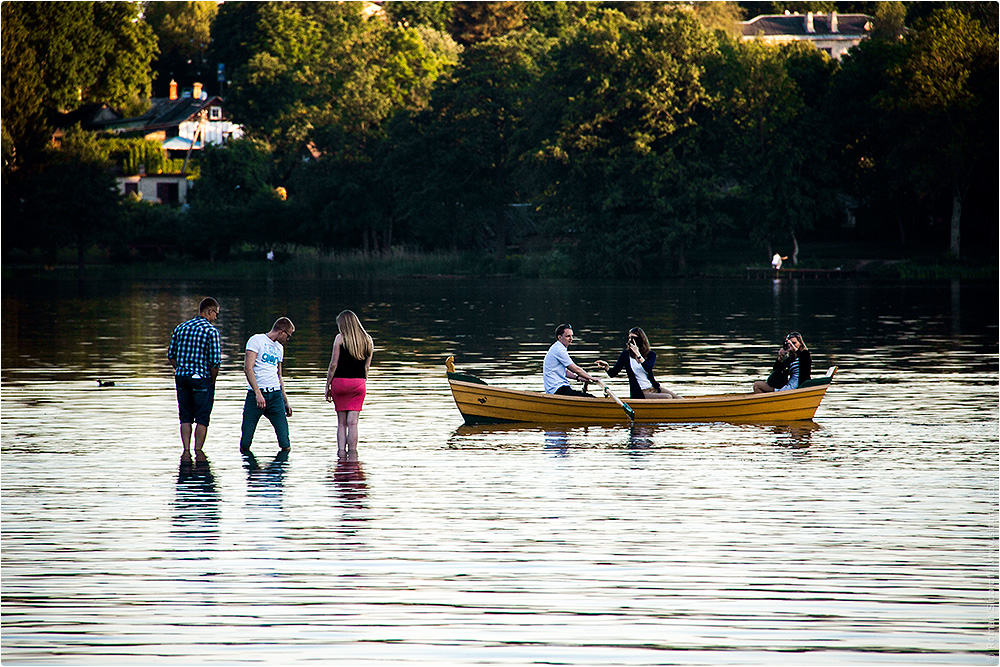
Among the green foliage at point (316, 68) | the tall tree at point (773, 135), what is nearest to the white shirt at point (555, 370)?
the tall tree at point (773, 135)

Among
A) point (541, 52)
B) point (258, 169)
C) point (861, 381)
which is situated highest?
point (541, 52)

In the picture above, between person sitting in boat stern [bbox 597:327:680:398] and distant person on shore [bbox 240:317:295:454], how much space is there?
18.0 feet

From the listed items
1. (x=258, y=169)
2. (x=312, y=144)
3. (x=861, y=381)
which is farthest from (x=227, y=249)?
(x=861, y=381)

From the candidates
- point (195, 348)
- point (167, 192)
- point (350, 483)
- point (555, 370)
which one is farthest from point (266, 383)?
point (167, 192)

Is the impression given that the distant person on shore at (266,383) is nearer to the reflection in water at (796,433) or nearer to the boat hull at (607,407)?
the boat hull at (607,407)

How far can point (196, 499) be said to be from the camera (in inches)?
561

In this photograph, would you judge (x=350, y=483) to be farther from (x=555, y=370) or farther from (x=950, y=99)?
(x=950, y=99)

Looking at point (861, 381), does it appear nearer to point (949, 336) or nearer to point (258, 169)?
point (949, 336)

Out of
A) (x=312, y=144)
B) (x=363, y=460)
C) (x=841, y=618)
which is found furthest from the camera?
(x=312, y=144)

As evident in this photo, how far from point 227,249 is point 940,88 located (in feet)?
154

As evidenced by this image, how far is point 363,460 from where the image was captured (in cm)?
1716

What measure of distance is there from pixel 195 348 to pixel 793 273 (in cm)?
6929

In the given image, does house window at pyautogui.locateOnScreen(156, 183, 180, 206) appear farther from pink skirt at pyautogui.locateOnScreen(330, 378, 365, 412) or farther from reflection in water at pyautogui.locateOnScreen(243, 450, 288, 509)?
pink skirt at pyautogui.locateOnScreen(330, 378, 365, 412)

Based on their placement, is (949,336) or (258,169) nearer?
(949,336)
